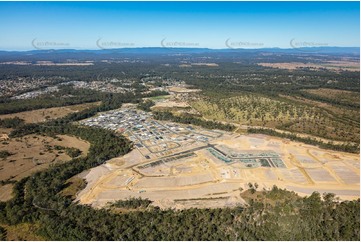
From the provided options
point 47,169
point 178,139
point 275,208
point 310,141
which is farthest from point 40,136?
point 310,141

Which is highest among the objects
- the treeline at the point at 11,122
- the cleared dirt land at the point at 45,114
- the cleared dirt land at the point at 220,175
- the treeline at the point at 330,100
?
the treeline at the point at 330,100

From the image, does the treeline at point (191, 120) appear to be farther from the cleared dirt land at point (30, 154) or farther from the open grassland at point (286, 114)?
the cleared dirt land at point (30, 154)

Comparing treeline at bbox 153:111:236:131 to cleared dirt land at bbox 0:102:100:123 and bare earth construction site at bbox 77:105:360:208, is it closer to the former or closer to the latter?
bare earth construction site at bbox 77:105:360:208

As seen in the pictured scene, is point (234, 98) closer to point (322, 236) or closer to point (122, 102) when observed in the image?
point (122, 102)

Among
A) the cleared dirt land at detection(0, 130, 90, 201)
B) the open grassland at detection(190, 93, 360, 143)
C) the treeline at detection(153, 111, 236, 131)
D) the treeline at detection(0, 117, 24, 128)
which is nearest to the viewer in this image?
the cleared dirt land at detection(0, 130, 90, 201)

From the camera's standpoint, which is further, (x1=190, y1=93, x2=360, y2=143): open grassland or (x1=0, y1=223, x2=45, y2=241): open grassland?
(x1=190, y1=93, x2=360, y2=143): open grassland

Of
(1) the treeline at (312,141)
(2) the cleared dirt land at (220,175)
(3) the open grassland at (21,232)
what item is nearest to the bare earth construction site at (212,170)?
(2) the cleared dirt land at (220,175)

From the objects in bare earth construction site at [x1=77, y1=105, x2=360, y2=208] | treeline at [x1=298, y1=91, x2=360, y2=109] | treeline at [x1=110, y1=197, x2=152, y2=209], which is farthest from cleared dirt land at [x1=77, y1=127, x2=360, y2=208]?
treeline at [x1=298, y1=91, x2=360, y2=109]

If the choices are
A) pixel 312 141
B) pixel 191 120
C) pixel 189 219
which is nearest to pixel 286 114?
pixel 312 141
